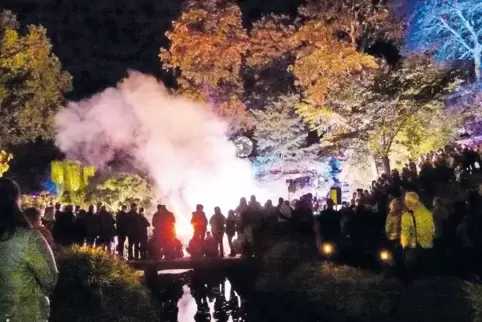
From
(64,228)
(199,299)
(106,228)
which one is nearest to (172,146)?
(106,228)

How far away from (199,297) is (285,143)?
20.1m

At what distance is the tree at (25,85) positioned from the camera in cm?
3506

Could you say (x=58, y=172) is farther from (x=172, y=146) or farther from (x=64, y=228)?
(x=64, y=228)

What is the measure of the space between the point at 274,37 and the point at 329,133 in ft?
30.4

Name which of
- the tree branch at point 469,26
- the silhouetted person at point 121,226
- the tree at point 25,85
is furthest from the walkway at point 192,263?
the tree at point 25,85

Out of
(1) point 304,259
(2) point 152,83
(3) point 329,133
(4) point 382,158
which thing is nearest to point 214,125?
(2) point 152,83

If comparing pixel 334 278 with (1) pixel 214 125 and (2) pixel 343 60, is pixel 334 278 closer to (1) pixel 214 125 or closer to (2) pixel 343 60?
(2) pixel 343 60

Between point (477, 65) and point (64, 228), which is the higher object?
point (477, 65)

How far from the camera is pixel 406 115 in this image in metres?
24.5

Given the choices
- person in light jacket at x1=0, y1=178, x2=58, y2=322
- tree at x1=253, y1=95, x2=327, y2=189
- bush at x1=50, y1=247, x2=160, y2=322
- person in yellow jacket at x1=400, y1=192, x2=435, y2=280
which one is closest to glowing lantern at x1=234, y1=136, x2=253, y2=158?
tree at x1=253, y1=95, x2=327, y2=189

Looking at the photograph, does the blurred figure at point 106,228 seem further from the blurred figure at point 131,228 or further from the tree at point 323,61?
the tree at point 323,61

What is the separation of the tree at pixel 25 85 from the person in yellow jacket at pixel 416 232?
1070 inches

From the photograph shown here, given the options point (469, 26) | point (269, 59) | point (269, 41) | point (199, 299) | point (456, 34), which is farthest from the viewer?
point (269, 59)

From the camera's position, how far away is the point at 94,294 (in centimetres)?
999
